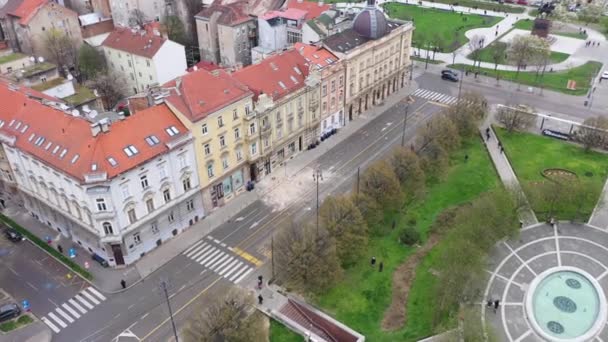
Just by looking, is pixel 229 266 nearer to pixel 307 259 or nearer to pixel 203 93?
pixel 307 259

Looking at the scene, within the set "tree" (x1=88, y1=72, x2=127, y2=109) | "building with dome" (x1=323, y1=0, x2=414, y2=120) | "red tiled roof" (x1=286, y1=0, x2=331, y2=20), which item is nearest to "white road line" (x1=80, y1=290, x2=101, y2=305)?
"tree" (x1=88, y1=72, x2=127, y2=109)

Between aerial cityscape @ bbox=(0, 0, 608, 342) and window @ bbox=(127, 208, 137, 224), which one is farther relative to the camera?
window @ bbox=(127, 208, 137, 224)

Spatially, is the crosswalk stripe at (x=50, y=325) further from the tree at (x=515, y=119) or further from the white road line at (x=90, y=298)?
the tree at (x=515, y=119)

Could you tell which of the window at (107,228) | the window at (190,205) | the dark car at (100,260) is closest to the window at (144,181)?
the window at (107,228)

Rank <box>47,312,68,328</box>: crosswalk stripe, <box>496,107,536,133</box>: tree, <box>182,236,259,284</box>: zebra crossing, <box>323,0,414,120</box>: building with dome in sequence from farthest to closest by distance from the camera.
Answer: <box>323,0,414,120</box>: building with dome → <box>496,107,536,133</box>: tree → <box>182,236,259,284</box>: zebra crossing → <box>47,312,68,328</box>: crosswalk stripe

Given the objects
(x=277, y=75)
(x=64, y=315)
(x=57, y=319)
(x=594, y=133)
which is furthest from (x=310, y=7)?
(x=57, y=319)

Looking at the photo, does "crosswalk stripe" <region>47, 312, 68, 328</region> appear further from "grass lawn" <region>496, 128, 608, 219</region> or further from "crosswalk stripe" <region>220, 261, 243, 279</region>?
"grass lawn" <region>496, 128, 608, 219</region>

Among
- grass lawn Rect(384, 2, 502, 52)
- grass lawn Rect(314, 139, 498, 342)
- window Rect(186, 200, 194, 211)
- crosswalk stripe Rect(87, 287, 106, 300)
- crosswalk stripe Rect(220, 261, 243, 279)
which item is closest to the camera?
grass lawn Rect(314, 139, 498, 342)
